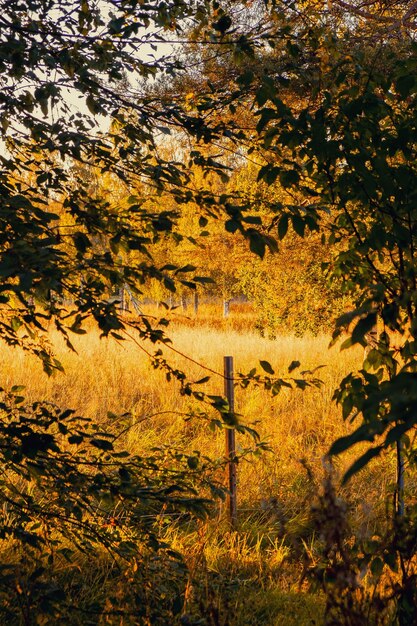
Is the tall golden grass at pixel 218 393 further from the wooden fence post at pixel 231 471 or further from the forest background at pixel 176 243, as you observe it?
the forest background at pixel 176 243

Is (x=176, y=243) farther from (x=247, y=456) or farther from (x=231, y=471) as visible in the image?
(x=247, y=456)

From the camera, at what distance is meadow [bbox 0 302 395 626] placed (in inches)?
161

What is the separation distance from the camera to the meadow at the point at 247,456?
13.4 ft

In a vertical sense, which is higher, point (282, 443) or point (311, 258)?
point (311, 258)

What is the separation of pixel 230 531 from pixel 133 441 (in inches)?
102

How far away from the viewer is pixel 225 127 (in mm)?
2867

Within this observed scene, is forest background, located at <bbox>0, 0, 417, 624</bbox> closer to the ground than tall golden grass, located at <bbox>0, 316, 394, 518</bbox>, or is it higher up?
higher up

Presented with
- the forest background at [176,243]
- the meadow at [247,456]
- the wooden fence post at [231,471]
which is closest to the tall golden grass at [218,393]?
the meadow at [247,456]

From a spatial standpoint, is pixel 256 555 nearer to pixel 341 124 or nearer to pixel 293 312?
pixel 341 124

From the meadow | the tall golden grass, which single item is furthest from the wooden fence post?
the tall golden grass

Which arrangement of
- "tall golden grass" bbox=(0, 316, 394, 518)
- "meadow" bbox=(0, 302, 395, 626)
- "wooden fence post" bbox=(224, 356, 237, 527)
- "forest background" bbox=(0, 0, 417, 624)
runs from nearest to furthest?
"forest background" bbox=(0, 0, 417, 624) < "meadow" bbox=(0, 302, 395, 626) < "wooden fence post" bbox=(224, 356, 237, 527) < "tall golden grass" bbox=(0, 316, 394, 518)

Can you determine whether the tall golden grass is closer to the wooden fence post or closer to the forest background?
the wooden fence post

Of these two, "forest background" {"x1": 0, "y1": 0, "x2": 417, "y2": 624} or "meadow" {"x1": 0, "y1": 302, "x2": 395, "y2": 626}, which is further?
"meadow" {"x1": 0, "y1": 302, "x2": 395, "y2": 626}

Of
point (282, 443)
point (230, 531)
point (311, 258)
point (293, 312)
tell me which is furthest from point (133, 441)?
point (293, 312)
